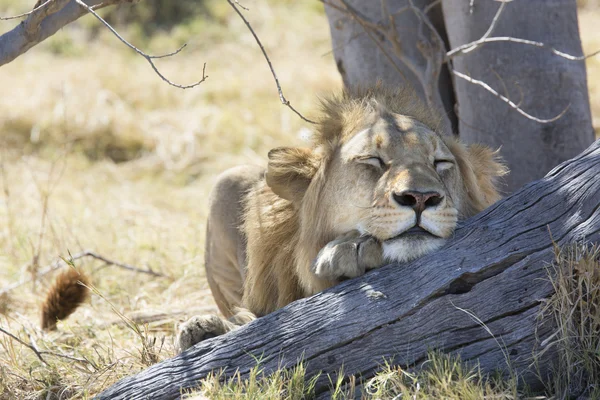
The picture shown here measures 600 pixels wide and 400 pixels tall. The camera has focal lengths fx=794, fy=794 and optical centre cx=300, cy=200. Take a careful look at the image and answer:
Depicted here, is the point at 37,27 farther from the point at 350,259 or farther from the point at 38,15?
the point at 350,259

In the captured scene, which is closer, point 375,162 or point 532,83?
point 375,162

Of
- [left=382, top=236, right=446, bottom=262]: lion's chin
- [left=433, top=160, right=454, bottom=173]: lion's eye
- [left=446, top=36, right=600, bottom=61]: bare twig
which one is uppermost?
[left=446, top=36, right=600, bottom=61]: bare twig

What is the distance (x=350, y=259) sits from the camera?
2.75m

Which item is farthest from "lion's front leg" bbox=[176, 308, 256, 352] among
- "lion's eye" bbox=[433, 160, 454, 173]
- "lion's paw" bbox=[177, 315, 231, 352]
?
"lion's eye" bbox=[433, 160, 454, 173]

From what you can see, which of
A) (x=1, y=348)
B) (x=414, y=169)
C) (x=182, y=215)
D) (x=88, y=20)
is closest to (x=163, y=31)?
(x=88, y=20)

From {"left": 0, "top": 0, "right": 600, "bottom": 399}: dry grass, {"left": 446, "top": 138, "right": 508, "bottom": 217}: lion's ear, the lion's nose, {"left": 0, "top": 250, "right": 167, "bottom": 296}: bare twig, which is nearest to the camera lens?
the lion's nose

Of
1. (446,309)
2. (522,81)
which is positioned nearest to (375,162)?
(446,309)

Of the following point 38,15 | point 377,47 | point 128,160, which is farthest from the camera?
point 128,160

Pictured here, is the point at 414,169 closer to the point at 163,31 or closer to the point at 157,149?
the point at 157,149

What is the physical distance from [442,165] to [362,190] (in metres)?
0.35

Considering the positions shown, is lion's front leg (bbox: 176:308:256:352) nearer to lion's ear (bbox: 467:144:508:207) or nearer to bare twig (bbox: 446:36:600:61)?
lion's ear (bbox: 467:144:508:207)

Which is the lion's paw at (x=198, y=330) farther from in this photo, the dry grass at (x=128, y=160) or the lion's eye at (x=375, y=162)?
the lion's eye at (x=375, y=162)

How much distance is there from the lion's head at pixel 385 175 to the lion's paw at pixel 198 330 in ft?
1.54

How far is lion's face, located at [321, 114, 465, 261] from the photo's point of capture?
2695 mm
